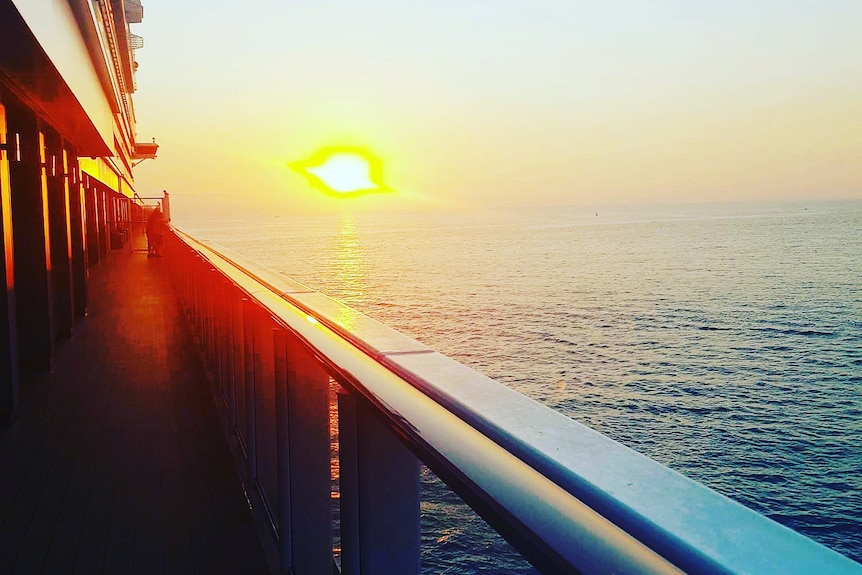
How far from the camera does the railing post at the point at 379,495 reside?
1341 millimetres

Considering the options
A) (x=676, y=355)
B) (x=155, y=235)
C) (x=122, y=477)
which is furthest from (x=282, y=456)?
(x=676, y=355)

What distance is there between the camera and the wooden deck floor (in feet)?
9.69

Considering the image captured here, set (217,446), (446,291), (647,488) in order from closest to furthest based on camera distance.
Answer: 1. (647,488)
2. (217,446)
3. (446,291)

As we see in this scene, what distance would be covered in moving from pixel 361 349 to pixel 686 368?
109ft

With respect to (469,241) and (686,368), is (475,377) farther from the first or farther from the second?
(469,241)

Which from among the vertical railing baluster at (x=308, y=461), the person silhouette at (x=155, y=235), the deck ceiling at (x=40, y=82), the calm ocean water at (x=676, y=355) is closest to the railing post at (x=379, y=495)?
the vertical railing baluster at (x=308, y=461)

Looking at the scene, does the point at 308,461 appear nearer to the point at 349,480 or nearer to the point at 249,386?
the point at 349,480

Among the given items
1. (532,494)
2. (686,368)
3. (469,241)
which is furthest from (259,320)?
(469,241)

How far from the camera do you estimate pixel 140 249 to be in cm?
2630

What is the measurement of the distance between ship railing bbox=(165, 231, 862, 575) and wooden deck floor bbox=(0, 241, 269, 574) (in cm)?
35

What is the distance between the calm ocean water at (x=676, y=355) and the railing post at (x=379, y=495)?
8.76 feet

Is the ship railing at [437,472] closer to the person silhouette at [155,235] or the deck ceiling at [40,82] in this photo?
the deck ceiling at [40,82]

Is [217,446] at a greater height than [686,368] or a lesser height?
greater

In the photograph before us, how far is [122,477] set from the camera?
383 cm
